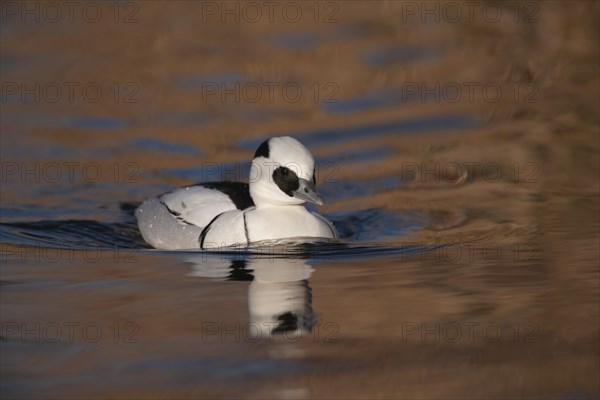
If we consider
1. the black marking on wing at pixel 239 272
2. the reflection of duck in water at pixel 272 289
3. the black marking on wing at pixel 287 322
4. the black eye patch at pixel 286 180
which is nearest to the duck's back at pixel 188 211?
the black eye patch at pixel 286 180

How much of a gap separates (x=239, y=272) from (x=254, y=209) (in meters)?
1.35

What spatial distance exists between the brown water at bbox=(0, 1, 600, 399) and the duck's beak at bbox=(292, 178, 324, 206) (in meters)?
0.46

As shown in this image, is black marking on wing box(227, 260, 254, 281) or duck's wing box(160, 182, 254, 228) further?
duck's wing box(160, 182, 254, 228)

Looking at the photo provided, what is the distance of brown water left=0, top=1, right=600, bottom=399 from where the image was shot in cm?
689

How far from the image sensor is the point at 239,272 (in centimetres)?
915

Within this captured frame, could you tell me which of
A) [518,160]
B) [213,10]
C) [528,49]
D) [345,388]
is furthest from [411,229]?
[213,10]

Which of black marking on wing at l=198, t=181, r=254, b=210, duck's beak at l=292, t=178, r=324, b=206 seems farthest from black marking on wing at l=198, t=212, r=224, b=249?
duck's beak at l=292, t=178, r=324, b=206

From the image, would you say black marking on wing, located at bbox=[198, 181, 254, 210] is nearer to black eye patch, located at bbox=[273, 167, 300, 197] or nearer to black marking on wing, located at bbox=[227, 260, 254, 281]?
black eye patch, located at bbox=[273, 167, 300, 197]

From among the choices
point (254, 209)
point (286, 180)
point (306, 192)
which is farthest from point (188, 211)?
point (306, 192)

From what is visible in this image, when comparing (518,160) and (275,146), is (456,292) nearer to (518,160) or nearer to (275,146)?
(275,146)

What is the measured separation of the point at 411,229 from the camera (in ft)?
35.9

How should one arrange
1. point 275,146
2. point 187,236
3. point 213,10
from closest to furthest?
1. point 275,146
2. point 187,236
3. point 213,10

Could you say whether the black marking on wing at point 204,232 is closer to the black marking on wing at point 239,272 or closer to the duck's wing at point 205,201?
the duck's wing at point 205,201

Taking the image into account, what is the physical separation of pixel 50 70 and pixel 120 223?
5732 millimetres
